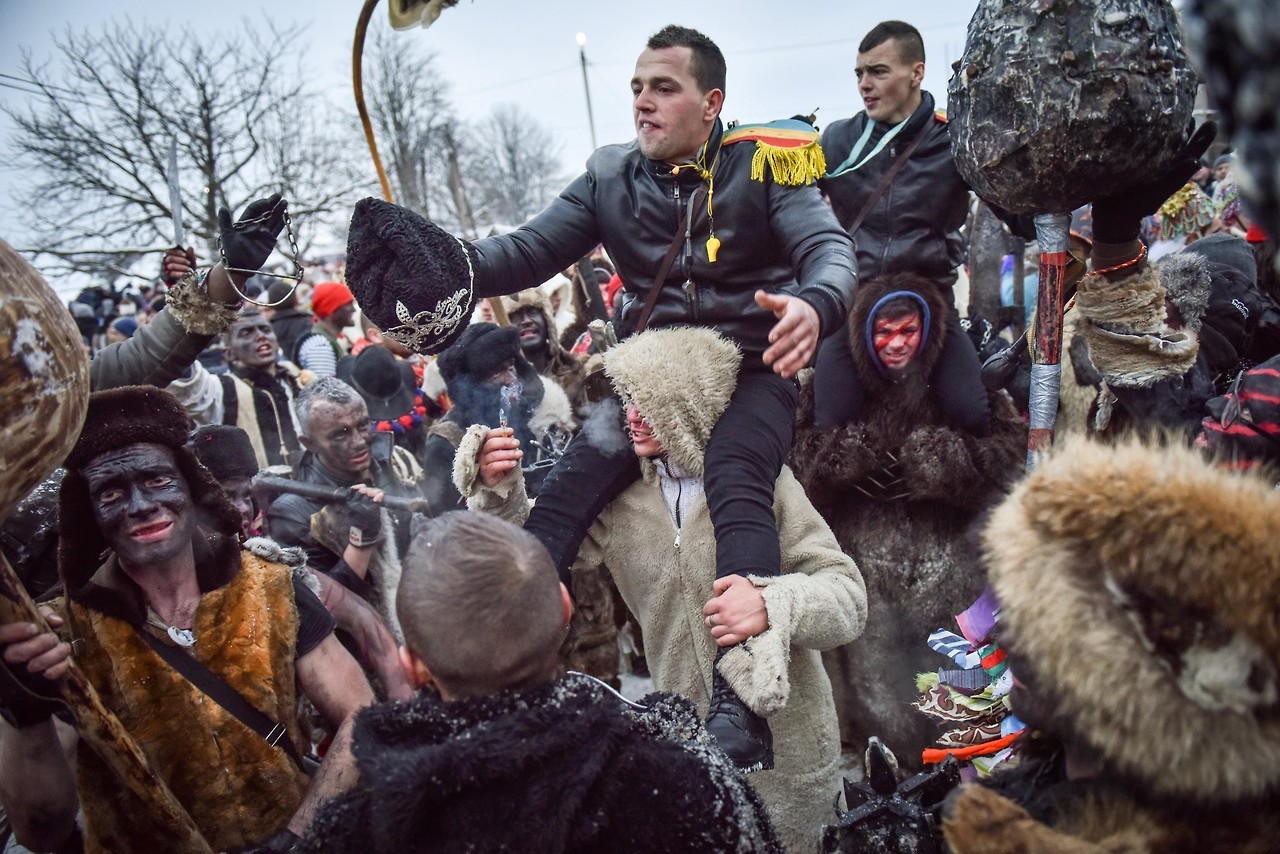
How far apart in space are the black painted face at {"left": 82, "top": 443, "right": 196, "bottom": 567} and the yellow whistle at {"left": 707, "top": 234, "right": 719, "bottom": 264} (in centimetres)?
167

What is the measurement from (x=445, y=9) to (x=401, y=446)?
3.20 metres

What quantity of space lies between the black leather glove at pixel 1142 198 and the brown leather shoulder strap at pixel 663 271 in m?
1.09

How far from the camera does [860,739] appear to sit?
384 cm

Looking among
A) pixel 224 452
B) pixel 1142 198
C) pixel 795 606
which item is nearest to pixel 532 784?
pixel 795 606

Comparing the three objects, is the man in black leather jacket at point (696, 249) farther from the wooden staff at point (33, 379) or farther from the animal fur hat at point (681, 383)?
the wooden staff at point (33, 379)

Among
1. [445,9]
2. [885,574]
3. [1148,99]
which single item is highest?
[445,9]

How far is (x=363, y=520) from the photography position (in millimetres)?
3768

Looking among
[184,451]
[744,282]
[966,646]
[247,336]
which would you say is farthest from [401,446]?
[966,646]

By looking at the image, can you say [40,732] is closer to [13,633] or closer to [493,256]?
[13,633]

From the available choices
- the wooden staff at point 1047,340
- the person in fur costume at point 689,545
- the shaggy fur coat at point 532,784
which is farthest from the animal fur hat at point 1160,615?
the person in fur costume at point 689,545

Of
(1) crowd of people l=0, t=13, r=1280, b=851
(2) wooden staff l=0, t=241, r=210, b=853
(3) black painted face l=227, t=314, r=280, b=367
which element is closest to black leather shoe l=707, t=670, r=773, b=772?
(1) crowd of people l=0, t=13, r=1280, b=851

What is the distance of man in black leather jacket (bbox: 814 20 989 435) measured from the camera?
4074mm

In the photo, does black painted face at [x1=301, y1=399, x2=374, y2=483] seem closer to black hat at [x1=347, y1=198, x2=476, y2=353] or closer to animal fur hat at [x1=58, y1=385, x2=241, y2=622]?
animal fur hat at [x1=58, y1=385, x2=241, y2=622]

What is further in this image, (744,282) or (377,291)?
(744,282)
